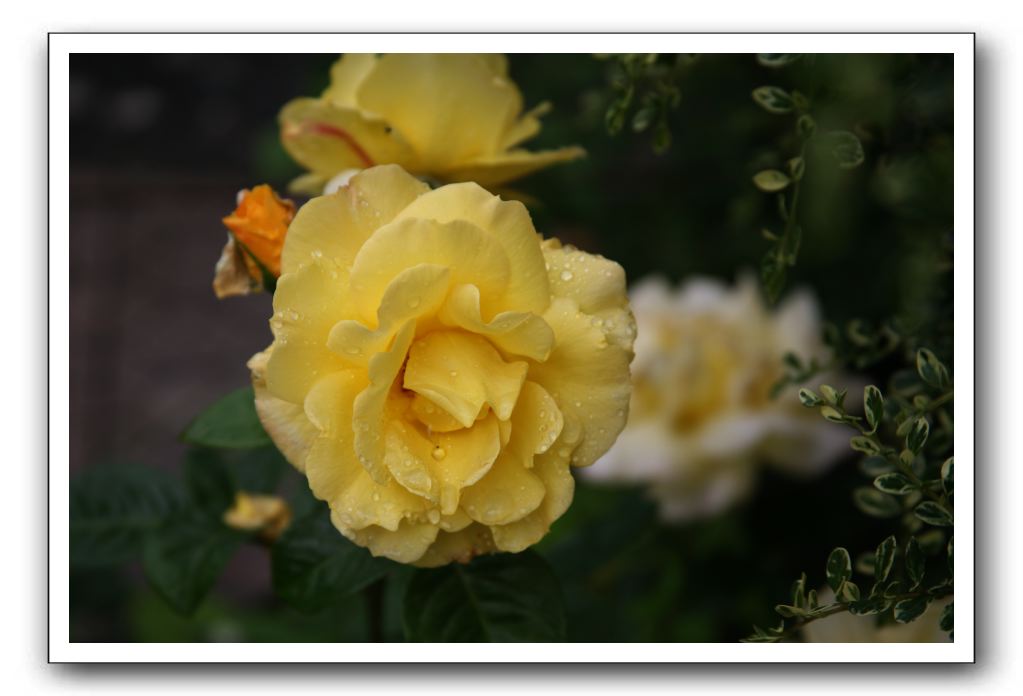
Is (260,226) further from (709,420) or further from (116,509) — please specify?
(709,420)

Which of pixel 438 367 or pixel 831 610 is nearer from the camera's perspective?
pixel 438 367

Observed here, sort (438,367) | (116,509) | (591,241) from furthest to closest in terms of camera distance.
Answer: (591,241) → (116,509) → (438,367)

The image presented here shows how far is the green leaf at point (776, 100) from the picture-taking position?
940 mm

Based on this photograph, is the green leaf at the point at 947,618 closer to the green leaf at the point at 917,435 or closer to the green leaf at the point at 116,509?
the green leaf at the point at 917,435

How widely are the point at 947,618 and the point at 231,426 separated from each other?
616mm

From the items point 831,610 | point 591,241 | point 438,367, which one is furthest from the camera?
point 591,241

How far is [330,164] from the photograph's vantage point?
91cm

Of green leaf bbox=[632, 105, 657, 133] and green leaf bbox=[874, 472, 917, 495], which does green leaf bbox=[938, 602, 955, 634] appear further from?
green leaf bbox=[632, 105, 657, 133]

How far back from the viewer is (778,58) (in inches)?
38.4

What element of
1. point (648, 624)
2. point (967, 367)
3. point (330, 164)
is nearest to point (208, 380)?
point (648, 624)

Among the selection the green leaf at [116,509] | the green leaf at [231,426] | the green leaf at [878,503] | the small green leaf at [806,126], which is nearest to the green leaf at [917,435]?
the green leaf at [878,503]

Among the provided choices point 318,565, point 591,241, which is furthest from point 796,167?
point 591,241
